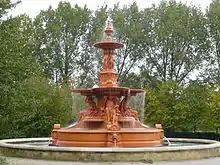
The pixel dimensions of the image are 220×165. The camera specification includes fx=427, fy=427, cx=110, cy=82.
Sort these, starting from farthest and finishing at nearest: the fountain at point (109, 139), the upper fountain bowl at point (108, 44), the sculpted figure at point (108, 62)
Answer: the sculpted figure at point (108, 62) < the upper fountain bowl at point (108, 44) < the fountain at point (109, 139)

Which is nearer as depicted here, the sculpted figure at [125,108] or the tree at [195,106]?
the sculpted figure at [125,108]

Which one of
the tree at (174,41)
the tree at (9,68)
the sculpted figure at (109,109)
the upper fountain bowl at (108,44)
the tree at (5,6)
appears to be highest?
the tree at (174,41)

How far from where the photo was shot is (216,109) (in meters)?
36.2

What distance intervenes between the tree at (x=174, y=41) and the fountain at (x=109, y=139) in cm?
2058

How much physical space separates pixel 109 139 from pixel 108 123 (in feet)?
3.33

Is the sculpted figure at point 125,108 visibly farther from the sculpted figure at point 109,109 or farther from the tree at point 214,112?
the tree at point 214,112

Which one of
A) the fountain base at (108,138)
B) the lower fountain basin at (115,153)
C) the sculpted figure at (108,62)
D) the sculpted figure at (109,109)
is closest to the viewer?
the lower fountain basin at (115,153)

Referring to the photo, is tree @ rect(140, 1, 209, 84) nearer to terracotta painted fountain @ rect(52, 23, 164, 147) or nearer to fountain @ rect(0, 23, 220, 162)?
fountain @ rect(0, 23, 220, 162)

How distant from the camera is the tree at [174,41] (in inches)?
1661

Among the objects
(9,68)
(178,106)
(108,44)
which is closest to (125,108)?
(108,44)

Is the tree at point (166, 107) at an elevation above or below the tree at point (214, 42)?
below

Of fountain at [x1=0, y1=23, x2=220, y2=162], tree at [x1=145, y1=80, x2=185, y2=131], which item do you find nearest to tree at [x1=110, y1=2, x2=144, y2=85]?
tree at [x1=145, y1=80, x2=185, y2=131]

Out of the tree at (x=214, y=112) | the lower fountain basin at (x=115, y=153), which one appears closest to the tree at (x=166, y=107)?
the tree at (x=214, y=112)

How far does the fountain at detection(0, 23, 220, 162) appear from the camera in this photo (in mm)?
14266
